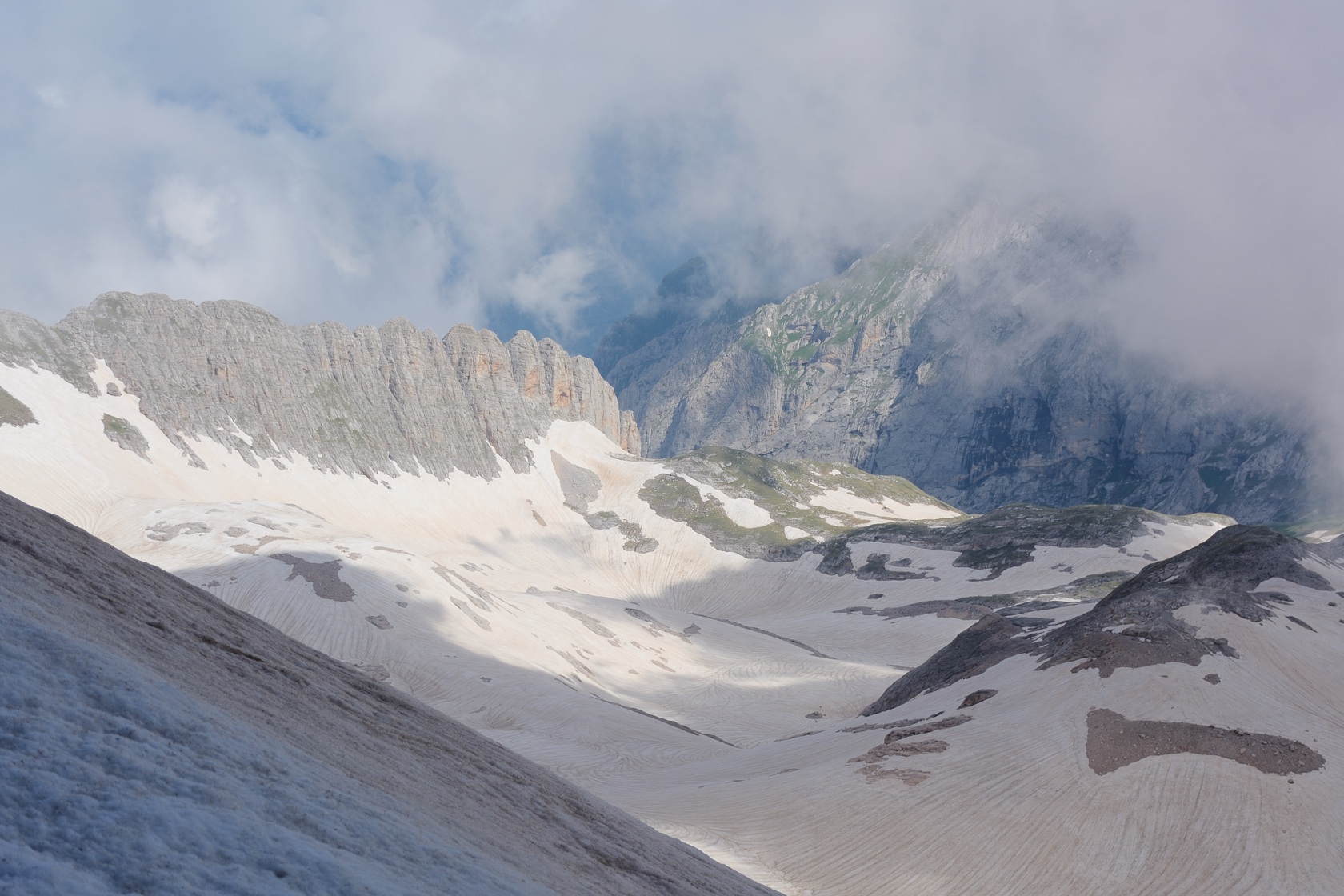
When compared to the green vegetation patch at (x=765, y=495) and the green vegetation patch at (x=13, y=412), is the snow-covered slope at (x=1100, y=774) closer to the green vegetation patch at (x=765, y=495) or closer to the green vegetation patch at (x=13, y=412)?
the green vegetation patch at (x=13, y=412)

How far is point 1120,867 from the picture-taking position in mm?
21531

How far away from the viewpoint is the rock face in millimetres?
103125

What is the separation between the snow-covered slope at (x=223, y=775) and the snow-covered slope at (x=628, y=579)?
13729mm

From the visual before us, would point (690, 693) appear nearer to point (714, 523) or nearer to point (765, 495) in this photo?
point (714, 523)

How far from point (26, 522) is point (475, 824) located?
8198 millimetres

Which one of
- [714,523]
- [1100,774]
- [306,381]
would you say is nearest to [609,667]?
[1100,774]

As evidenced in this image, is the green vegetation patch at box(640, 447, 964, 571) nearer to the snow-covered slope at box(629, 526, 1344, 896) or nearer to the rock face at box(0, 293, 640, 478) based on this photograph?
the rock face at box(0, 293, 640, 478)

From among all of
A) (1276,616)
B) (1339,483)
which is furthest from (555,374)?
(1339,483)

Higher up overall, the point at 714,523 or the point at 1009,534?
the point at 1009,534

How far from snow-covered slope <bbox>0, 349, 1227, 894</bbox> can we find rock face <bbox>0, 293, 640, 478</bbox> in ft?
10.8

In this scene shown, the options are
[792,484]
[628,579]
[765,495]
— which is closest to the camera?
[628,579]

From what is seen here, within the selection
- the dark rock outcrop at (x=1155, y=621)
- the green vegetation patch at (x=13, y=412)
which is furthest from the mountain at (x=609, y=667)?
the green vegetation patch at (x=13, y=412)

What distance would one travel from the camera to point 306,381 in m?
123

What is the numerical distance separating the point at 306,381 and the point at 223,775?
4987 inches
